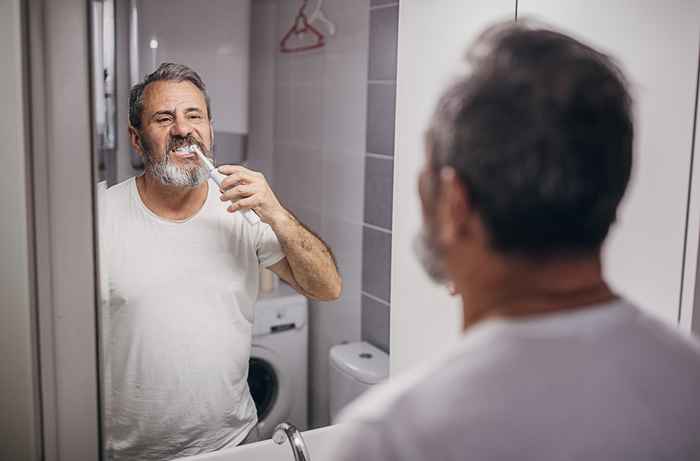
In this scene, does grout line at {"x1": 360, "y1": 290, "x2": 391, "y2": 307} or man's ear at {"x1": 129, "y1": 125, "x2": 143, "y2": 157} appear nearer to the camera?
man's ear at {"x1": 129, "y1": 125, "x2": 143, "y2": 157}

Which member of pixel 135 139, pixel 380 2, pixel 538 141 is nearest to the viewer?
pixel 538 141

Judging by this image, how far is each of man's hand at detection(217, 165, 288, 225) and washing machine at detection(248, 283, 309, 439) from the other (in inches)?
4.4

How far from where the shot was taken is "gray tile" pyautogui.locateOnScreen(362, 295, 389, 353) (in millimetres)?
1211

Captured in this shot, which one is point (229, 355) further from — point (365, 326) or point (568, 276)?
point (568, 276)

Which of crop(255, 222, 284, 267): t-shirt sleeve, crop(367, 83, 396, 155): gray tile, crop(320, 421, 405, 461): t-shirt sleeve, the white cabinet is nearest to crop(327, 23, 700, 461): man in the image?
crop(320, 421, 405, 461): t-shirt sleeve

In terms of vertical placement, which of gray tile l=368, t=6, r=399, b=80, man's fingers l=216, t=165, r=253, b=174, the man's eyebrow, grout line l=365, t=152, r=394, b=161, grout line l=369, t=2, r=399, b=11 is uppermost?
grout line l=369, t=2, r=399, b=11

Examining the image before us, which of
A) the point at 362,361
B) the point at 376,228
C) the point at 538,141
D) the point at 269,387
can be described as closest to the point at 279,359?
the point at 269,387

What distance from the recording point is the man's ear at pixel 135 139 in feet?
3.18

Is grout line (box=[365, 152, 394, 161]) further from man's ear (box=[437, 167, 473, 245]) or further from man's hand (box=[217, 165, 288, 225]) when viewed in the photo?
man's ear (box=[437, 167, 473, 245])

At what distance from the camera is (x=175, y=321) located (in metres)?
1.03

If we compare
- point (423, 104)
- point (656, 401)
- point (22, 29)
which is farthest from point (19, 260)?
point (656, 401)

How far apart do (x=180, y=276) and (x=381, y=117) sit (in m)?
0.42

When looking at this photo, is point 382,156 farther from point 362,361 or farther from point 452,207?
point 452,207

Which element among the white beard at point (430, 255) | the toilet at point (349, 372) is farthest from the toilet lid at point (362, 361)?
the white beard at point (430, 255)
